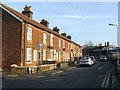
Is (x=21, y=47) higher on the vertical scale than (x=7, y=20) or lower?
lower

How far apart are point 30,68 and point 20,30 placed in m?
5.74

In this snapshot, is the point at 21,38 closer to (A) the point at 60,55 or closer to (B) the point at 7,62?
(B) the point at 7,62

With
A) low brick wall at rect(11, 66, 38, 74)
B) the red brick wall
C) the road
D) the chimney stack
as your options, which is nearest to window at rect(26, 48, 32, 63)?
the red brick wall

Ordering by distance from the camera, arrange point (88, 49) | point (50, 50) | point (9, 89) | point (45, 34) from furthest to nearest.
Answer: point (88, 49) < point (50, 50) < point (45, 34) < point (9, 89)

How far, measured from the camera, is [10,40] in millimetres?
31391

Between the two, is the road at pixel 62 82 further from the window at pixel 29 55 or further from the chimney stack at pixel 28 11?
the chimney stack at pixel 28 11

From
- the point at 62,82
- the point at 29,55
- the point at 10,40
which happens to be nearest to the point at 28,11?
the point at 29,55

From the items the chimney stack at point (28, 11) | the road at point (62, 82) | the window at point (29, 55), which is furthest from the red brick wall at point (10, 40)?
the chimney stack at point (28, 11)

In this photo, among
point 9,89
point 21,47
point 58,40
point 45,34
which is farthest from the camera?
point 58,40

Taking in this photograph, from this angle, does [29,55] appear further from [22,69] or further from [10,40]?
[22,69]

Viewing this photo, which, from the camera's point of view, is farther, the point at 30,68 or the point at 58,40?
the point at 58,40

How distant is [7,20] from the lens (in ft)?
104

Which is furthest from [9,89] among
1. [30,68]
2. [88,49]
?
[88,49]

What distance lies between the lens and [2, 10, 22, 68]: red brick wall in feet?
102
